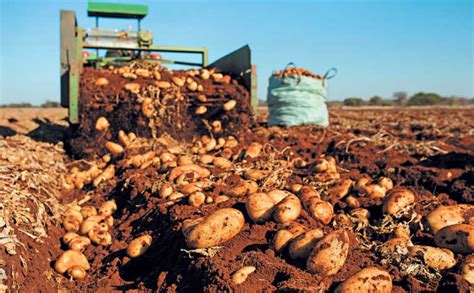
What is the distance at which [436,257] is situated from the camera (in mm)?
2516

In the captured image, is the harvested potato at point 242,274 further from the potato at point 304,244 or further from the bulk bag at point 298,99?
the bulk bag at point 298,99

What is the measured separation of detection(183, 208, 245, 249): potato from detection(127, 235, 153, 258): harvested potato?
514 millimetres

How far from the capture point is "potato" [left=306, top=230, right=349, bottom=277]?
239 cm

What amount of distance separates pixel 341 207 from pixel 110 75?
3727 mm

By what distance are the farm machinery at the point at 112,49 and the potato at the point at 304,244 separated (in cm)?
369

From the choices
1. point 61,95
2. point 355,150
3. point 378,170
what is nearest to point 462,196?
point 378,170

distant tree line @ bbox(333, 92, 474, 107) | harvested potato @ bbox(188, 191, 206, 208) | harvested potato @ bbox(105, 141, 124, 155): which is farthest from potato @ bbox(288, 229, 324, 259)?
distant tree line @ bbox(333, 92, 474, 107)


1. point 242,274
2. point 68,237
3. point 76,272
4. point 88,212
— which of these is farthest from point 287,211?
point 88,212

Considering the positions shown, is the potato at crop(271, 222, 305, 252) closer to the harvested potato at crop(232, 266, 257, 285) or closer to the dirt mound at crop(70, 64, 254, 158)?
the harvested potato at crop(232, 266, 257, 285)

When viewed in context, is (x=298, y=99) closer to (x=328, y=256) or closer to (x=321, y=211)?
(x=321, y=211)

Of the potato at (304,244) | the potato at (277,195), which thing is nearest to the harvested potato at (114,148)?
the potato at (277,195)

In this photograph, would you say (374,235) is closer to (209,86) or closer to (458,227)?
(458,227)

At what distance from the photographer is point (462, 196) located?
361cm

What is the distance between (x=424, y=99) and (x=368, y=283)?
154 feet
